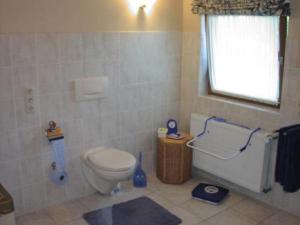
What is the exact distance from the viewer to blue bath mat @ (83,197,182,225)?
283cm

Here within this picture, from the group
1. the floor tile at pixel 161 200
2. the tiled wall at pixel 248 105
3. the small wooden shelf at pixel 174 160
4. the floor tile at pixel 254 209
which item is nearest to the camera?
the tiled wall at pixel 248 105

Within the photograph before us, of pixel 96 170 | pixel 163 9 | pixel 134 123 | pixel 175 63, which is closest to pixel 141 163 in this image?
pixel 134 123

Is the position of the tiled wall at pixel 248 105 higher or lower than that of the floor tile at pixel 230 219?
higher

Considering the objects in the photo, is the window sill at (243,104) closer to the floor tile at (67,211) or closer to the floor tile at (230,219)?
the floor tile at (230,219)

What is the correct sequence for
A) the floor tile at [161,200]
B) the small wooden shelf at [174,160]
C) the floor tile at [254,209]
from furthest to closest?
1. the small wooden shelf at [174,160]
2. the floor tile at [161,200]
3. the floor tile at [254,209]

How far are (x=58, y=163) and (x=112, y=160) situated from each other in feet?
1.53

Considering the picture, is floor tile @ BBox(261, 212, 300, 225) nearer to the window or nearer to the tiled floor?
the tiled floor

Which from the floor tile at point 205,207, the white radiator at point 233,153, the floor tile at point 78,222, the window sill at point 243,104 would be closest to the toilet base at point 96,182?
the floor tile at point 78,222

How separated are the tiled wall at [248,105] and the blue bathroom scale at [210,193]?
0.25m

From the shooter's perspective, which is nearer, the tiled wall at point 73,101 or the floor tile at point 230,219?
the tiled wall at point 73,101

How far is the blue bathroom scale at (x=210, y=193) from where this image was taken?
3143 millimetres

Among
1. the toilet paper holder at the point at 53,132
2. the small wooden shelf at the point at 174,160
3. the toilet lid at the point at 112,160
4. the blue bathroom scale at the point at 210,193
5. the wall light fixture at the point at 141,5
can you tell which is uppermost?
the wall light fixture at the point at 141,5

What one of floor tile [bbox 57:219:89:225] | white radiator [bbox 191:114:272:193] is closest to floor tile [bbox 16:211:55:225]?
floor tile [bbox 57:219:89:225]

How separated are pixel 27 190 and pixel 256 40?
2.23 m
